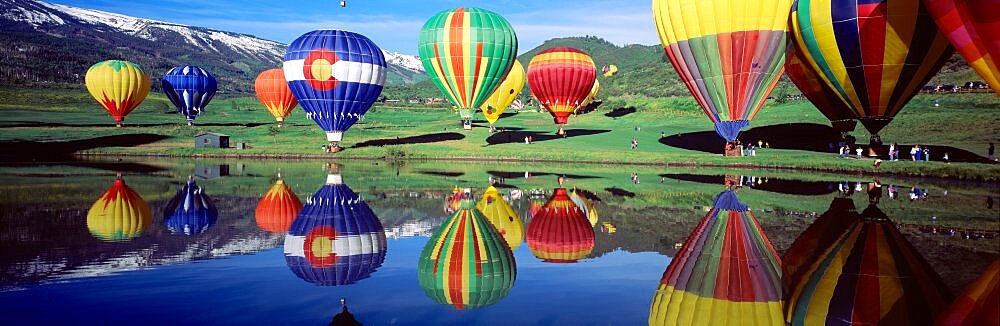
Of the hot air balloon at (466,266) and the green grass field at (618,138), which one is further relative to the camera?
the green grass field at (618,138)

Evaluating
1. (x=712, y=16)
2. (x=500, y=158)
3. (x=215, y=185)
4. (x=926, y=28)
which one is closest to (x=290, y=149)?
(x=500, y=158)

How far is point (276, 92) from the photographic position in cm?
5806

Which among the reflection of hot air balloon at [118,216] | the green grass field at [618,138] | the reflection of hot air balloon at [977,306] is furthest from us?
the green grass field at [618,138]

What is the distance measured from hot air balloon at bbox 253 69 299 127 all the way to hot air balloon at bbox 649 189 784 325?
159 feet

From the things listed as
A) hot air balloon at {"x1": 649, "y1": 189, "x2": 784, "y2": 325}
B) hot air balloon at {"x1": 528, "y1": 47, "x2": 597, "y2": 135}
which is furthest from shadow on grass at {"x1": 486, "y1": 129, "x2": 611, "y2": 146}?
hot air balloon at {"x1": 649, "y1": 189, "x2": 784, "y2": 325}

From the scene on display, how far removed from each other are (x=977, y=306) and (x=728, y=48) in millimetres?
20333

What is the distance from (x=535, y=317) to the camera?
334 inches

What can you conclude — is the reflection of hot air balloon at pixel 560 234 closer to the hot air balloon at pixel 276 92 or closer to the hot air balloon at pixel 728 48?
the hot air balloon at pixel 728 48

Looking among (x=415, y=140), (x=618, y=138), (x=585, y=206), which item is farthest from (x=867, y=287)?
(x=415, y=140)

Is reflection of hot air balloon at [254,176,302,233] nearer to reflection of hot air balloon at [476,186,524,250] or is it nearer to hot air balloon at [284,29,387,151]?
reflection of hot air balloon at [476,186,524,250]

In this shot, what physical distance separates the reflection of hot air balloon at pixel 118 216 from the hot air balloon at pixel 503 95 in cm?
3419

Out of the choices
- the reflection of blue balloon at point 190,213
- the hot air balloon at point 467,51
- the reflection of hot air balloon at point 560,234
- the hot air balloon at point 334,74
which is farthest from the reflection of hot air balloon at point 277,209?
the hot air balloon at point 334,74

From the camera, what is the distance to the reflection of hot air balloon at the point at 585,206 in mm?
17172

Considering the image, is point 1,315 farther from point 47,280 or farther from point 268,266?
point 268,266
